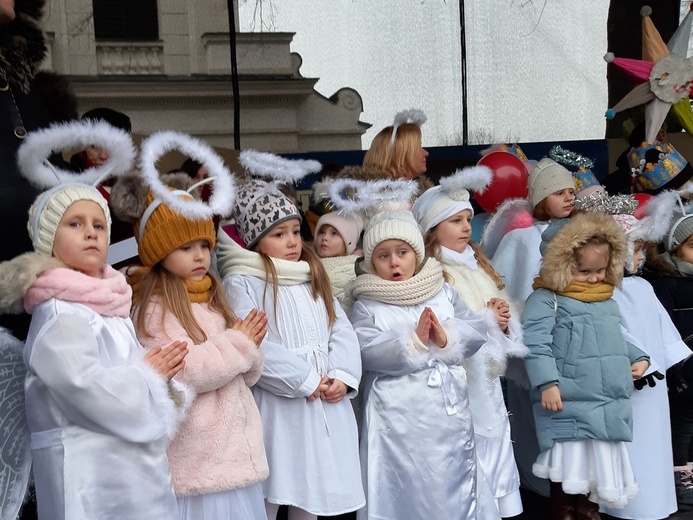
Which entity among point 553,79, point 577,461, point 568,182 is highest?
point 553,79

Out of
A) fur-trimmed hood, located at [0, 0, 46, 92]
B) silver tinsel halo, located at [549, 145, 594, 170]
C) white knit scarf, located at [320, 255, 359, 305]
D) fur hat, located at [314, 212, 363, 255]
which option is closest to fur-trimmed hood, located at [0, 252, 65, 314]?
fur-trimmed hood, located at [0, 0, 46, 92]

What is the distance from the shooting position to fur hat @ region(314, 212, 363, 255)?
439 centimetres

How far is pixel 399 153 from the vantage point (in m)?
4.84

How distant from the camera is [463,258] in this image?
443 cm

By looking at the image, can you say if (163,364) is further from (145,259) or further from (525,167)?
(525,167)

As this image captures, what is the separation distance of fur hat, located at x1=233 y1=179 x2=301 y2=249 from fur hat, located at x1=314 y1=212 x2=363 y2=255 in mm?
630

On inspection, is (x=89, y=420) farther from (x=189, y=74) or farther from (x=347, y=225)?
(x=189, y=74)

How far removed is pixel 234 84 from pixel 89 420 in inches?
128

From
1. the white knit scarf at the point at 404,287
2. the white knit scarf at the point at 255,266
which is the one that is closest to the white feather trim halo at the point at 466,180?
the white knit scarf at the point at 404,287

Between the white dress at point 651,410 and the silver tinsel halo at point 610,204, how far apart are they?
14.3 inches

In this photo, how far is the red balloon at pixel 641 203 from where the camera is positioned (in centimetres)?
509

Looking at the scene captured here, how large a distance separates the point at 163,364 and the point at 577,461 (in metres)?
2.20

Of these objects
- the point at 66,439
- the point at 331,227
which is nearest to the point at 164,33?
the point at 331,227

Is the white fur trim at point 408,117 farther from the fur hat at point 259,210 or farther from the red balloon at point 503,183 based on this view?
the fur hat at point 259,210
